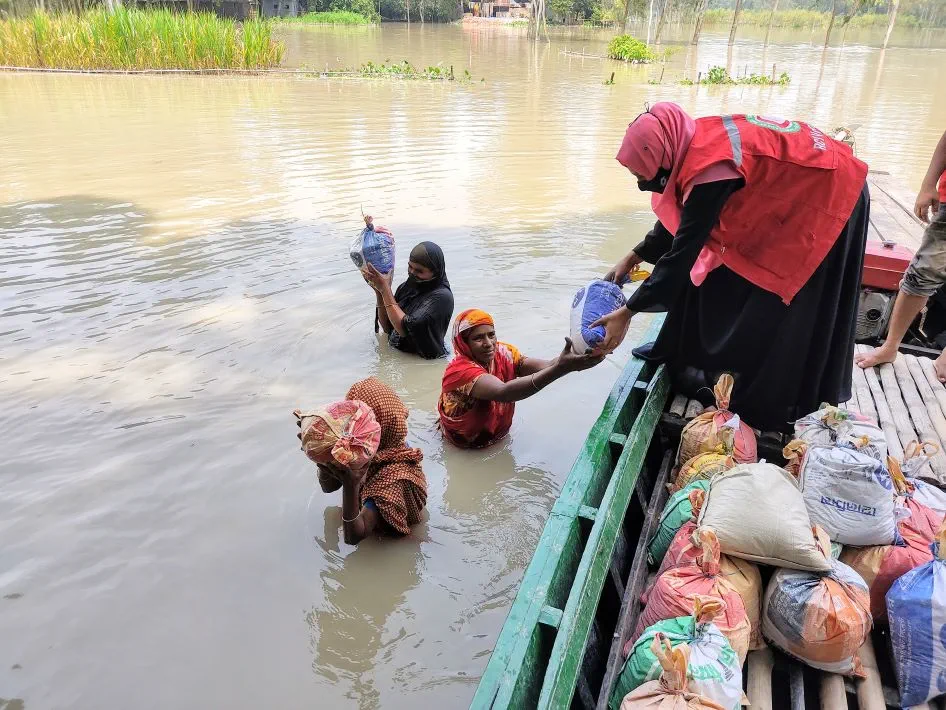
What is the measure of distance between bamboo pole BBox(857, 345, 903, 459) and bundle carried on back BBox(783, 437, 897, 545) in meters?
0.73

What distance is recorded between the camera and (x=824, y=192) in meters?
2.20

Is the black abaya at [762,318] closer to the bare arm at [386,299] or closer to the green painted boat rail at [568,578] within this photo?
→ the green painted boat rail at [568,578]

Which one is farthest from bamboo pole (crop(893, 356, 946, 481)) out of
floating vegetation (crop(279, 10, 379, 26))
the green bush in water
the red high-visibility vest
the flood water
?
floating vegetation (crop(279, 10, 379, 26))

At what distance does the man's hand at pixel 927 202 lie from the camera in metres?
3.35

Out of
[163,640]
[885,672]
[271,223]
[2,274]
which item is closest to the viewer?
[885,672]

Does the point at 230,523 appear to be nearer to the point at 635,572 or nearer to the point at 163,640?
the point at 163,640

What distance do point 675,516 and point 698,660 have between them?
0.65 meters

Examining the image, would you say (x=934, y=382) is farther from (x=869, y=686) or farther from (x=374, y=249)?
(x=374, y=249)

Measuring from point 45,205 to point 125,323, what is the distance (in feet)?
11.5

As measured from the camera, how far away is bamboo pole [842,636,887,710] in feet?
5.34

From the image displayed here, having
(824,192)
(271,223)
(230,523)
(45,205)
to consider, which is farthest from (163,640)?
(45,205)

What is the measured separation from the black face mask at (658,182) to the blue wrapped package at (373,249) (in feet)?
6.51

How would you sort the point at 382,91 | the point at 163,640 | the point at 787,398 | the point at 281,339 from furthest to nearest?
the point at 382,91, the point at 281,339, the point at 787,398, the point at 163,640

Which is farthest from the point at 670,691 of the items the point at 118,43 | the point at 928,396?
the point at 118,43
